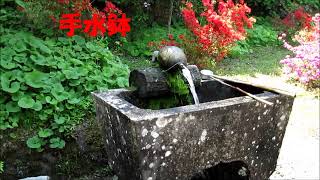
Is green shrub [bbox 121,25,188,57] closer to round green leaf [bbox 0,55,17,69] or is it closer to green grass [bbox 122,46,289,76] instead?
green grass [bbox 122,46,289,76]

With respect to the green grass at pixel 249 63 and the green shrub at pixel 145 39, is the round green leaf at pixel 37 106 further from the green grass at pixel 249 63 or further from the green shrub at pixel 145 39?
the green shrub at pixel 145 39

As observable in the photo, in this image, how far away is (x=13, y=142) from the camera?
396 cm

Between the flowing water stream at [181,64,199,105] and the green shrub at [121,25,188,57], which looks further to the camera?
the green shrub at [121,25,188,57]

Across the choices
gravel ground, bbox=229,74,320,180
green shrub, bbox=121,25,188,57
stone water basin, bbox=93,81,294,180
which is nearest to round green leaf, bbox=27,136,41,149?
stone water basin, bbox=93,81,294,180

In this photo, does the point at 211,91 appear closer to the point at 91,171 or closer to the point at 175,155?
the point at 175,155

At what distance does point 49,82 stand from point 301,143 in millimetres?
3192

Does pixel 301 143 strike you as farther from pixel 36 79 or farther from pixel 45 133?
pixel 36 79

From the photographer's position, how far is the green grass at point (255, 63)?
7.86 m

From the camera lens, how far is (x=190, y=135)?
120 inches

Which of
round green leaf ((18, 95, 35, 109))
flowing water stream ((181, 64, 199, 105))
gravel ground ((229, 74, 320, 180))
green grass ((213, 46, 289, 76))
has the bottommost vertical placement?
gravel ground ((229, 74, 320, 180))

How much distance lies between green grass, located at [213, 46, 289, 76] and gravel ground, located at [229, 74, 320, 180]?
39.0 inches

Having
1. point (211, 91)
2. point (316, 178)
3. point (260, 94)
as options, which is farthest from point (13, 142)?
point (316, 178)

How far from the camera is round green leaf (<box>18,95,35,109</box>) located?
157 inches

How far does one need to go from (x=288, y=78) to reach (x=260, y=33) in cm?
311
